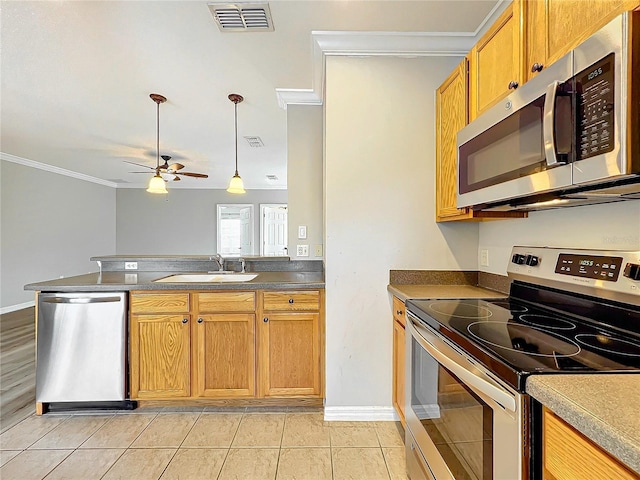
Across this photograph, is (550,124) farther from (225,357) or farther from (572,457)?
(225,357)

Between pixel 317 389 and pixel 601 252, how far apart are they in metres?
1.83

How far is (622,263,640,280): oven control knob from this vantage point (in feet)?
3.42

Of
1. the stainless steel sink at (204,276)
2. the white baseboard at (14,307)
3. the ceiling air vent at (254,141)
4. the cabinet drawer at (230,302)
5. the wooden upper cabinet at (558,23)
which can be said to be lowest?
the white baseboard at (14,307)

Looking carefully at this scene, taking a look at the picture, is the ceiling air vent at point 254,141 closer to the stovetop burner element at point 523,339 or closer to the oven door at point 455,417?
the oven door at point 455,417

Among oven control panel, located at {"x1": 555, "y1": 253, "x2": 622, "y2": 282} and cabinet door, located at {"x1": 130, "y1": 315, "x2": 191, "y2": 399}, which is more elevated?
oven control panel, located at {"x1": 555, "y1": 253, "x2": 622, "y2": 282}

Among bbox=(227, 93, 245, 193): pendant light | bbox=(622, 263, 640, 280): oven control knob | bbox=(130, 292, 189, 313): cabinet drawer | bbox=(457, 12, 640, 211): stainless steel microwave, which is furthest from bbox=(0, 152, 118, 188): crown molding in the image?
bbox=(622, 263, 640, 280): oven control knob

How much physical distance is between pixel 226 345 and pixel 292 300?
0.56 m

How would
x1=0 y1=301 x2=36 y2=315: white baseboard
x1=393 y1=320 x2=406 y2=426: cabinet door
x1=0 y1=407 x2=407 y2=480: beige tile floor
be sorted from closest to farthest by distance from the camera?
x1=0 y1=407 x2=407 y2=480: beige tile floor → x1=393 y1=320 x2=406 y2=426: cabinet door → x1=0 y1=301 x2=36 y2=315: white baseboard

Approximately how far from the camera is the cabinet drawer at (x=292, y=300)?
7.69ft

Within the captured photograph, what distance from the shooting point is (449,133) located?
2049 mm

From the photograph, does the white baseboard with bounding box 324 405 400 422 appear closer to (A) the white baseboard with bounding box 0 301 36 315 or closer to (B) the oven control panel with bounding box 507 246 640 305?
(B) the oven control panel with bounding box 507 246 640 305

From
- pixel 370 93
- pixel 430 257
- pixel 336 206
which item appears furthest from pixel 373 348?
pixel 370 93

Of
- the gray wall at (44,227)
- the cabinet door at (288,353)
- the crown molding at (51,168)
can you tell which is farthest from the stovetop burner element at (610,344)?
the crown molding at (51,168)

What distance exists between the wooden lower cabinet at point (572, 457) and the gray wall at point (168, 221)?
8.08 metres
